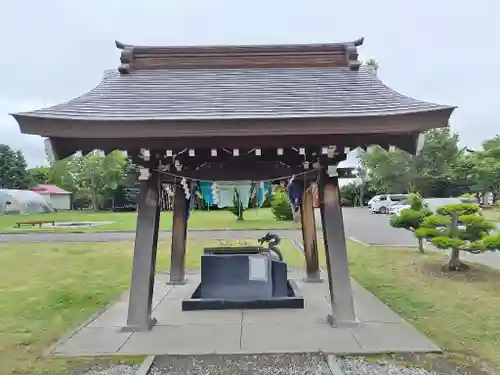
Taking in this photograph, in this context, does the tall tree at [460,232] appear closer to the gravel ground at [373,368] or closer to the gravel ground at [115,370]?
the gravel ground at [373,368]

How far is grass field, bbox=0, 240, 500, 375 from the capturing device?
4.59m

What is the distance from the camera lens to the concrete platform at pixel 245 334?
4.46 metres

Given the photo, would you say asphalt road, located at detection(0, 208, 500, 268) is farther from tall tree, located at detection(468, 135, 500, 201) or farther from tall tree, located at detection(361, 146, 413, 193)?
tall tree, located at detection(468, 135, 500, 201)

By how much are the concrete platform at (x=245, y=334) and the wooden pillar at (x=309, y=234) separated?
1.60m

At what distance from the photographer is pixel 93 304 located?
6664 millimetres

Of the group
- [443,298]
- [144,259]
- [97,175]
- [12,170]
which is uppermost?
[12,170]

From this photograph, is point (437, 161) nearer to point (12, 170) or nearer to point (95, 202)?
point (95, 202)

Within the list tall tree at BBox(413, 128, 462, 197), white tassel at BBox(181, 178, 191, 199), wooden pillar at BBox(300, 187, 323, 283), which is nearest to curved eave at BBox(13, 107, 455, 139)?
white tassel at BBox(181, 178, 191, 199)

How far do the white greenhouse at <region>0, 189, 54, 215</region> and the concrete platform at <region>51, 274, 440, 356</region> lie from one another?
31866 millimetres

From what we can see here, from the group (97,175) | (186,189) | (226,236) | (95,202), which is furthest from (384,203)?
(95,202)

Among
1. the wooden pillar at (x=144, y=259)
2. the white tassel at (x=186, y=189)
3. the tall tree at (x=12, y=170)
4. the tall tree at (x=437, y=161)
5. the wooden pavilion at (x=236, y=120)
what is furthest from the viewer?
the tall tree at (x=12, y=170)

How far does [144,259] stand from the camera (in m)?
5.18

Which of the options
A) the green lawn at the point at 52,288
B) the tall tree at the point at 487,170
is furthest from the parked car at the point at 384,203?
the green lawn at the point at 52,288

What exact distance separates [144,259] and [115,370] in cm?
148
